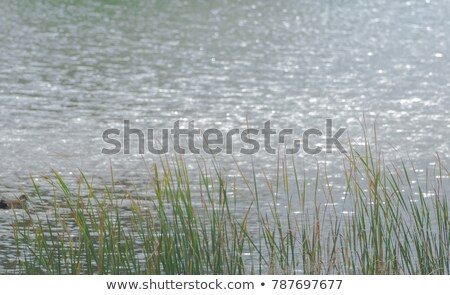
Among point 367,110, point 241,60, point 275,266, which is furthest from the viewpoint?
point 241,60

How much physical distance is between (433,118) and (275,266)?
299 inches

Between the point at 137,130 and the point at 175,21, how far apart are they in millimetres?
9641

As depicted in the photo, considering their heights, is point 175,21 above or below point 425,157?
above

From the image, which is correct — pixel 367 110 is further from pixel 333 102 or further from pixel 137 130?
pixel 137 130

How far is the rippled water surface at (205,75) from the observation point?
1139cm

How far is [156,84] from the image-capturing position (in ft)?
50.0

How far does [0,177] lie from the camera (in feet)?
32.2

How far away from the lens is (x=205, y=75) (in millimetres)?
16031

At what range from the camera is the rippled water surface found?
11391mm
